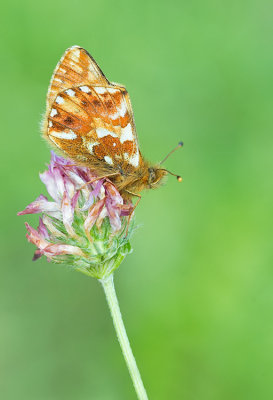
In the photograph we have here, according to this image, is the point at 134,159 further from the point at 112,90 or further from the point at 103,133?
the point at 112,90

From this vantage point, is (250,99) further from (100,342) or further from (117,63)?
(100,342)

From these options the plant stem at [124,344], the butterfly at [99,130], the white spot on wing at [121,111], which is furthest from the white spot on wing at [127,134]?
the plant stem at [124,344]

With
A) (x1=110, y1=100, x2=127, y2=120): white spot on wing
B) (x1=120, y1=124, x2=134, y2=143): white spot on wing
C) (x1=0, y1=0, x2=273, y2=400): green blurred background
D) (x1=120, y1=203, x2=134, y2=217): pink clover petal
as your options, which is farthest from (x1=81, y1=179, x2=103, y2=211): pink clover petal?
(x1=0, y1=0, x2=273, y2=400): green blurred background

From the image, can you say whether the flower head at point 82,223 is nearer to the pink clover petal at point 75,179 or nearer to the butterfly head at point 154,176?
the pink clover petal at point 75,179

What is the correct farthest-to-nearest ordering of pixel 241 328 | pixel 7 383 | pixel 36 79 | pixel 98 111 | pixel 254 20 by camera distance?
pixel 254 20 → pixel 36 79 → pixel 7 383 → pixel 241 328 → pixel 98 111

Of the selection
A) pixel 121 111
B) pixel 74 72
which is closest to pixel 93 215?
pixel 121 111

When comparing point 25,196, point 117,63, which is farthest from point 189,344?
point 117,63
